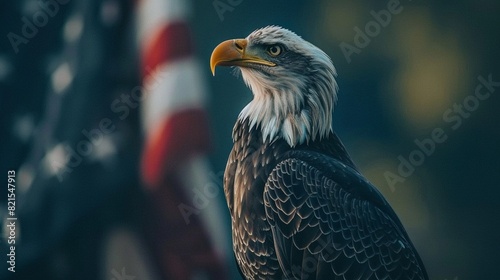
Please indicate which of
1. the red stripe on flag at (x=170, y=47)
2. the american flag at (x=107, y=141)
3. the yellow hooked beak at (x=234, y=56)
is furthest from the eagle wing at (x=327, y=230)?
the red stripe on flag at (x=170, y=47)

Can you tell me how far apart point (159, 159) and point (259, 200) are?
85cm

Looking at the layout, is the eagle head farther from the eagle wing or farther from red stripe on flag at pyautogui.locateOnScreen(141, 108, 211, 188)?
red stripe on flag at pyautogui.locateOnScreen(141, 108, 211, 188)

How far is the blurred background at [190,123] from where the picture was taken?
3.93 meters

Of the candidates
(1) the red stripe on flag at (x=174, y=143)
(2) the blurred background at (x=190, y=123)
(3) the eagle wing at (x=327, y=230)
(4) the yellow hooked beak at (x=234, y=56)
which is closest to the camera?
(3) the eagle wing at (x=327, y=230)

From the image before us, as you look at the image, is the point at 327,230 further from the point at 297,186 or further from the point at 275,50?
the point at 275,50

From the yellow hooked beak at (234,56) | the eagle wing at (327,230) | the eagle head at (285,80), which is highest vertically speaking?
the yellow hooked beak at (234,56)

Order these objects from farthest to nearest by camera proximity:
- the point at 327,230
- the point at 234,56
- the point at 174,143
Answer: the point at 174,143, the point at 234,56, the point at 327,230

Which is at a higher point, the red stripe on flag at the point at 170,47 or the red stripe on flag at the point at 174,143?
the red stripe on flag at the point at 170,47

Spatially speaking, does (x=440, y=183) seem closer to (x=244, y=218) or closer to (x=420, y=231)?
(x=420, y=231)

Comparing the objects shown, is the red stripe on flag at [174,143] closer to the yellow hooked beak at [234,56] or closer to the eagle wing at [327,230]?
the yellow hooked beak at [234,56]

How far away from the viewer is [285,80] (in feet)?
11.7

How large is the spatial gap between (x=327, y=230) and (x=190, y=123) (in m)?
1.14

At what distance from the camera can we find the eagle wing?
3293 millimetres

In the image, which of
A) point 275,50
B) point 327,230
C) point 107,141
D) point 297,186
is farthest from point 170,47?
point 327,230
